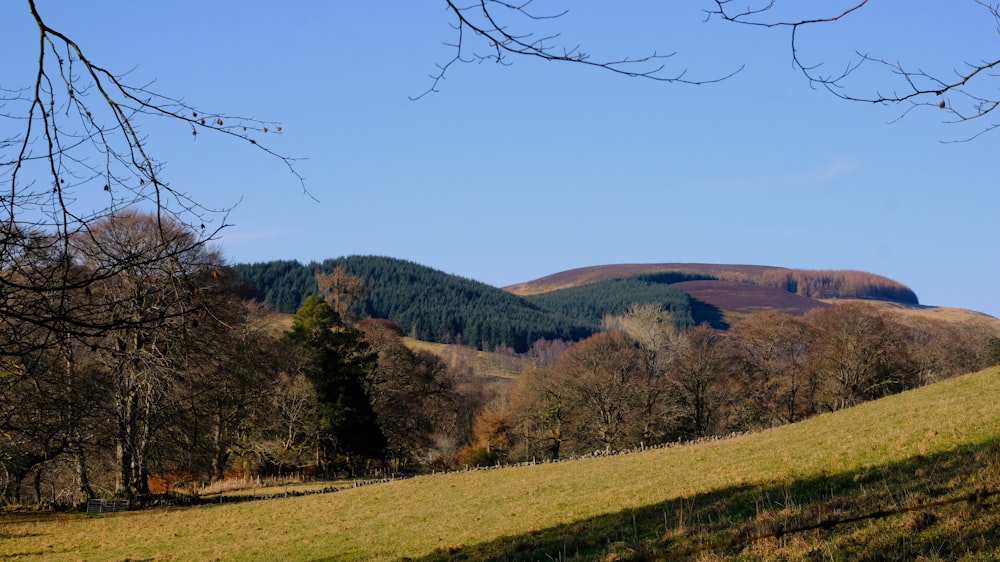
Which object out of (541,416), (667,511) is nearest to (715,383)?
(541,416)

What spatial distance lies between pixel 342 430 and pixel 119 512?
55.6 feet

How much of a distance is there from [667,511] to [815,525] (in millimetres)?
7186

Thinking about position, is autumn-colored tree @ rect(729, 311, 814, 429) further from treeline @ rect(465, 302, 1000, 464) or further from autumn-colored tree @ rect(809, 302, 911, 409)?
autumn-colored tree @ rect(809, 302, 911, 409)

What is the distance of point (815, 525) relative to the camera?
6.28 meters

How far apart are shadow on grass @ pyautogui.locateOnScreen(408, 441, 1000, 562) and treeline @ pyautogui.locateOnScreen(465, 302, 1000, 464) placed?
38798 mm

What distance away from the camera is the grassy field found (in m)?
7.26

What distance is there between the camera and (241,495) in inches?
1271

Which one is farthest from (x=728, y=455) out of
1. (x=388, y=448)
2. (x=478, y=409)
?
(x=478, y=409)

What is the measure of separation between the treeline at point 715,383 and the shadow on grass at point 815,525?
38.8 m

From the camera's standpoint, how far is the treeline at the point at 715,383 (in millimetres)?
53750

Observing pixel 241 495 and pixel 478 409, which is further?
pixel 478 409

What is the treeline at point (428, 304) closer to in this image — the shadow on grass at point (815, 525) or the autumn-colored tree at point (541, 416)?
the autumn-colored tree at point (541, 416)

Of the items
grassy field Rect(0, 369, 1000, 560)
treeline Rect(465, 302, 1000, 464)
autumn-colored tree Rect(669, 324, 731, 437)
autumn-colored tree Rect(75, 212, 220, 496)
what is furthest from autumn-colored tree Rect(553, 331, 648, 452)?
A: autumn-colored tree Rect(75, 212, 220, 496)

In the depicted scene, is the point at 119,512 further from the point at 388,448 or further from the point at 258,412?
the point at 388,448
